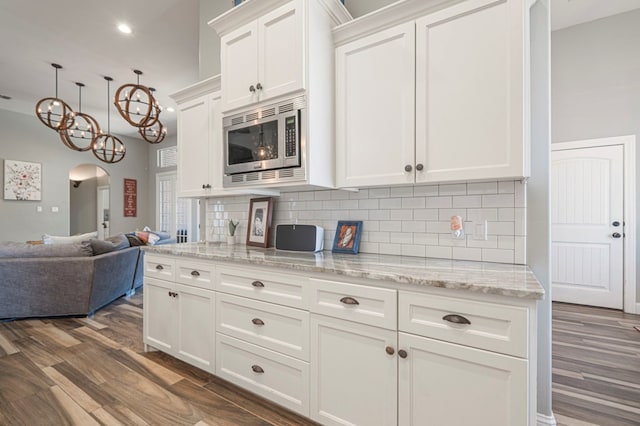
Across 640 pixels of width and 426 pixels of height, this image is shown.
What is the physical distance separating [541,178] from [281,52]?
1715 millimetres

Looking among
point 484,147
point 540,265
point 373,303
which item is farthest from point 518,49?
point 373,303

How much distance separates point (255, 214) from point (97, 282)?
2.42 meters

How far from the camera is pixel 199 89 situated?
270cm

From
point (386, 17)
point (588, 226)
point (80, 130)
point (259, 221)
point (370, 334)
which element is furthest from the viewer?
point (80, 130)

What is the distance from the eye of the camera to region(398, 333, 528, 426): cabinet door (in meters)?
1.16

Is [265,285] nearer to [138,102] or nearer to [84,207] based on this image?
[138,102]

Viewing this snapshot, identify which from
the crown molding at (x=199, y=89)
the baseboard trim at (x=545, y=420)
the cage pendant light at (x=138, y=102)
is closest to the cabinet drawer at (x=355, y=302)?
the baseboard trim at (x=545, y=420)

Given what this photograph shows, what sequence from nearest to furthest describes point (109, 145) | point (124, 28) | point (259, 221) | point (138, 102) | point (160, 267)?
point (160, 267) < point (259, 221) < point (124, 28) < point (138, 102) < point (109, 145)

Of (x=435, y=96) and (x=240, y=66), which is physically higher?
(x=240, y=66)

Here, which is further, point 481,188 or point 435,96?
point 481,188

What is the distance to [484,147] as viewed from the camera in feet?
5.08

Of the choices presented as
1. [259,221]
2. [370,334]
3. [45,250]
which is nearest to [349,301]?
[370,334]

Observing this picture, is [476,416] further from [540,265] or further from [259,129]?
[259,129]

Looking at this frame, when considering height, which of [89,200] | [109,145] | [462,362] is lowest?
[462,362]
